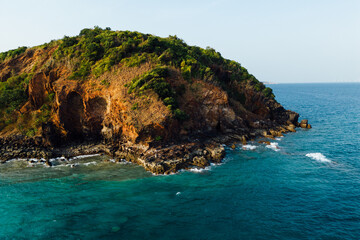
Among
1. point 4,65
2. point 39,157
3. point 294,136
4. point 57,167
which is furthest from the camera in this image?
point 4,65

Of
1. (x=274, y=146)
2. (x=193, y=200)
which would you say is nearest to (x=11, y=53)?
(x=193, y=200)

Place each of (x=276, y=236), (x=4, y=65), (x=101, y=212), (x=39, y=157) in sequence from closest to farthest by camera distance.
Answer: (x=276, y=236) → (x=101, y=212) → (x=39, y=157) → (x=4, y=65)

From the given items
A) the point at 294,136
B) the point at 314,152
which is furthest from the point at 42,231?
the point at 294,136

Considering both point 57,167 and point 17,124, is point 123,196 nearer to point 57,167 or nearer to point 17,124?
point 57,167

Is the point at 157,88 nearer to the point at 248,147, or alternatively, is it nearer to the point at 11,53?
the point at 248,147

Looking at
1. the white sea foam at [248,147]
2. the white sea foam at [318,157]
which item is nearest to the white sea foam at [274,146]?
the white sea foam at [248,147]

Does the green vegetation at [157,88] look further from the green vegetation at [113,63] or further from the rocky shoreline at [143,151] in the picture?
the rocky shoreline at [143,151]
